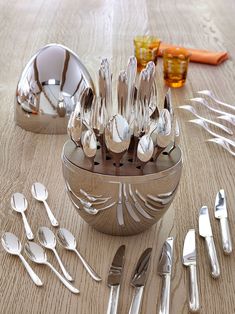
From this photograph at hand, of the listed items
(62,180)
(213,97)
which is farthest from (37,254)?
(213,97)

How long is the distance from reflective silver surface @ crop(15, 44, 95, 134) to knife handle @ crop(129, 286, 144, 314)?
1.80ft

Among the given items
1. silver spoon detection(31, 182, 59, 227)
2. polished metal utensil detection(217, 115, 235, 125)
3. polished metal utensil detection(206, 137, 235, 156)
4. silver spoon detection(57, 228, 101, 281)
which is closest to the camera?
silver spoon detection(57, 228, 101, 281)

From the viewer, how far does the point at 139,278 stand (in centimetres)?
82

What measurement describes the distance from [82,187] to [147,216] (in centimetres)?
11

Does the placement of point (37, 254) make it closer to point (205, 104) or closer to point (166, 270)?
point (166, 270)

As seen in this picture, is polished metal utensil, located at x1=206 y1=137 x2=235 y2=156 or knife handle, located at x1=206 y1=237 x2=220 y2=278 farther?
polished metal utensil, located at x1=206 y1=137 x2=235 y2=156

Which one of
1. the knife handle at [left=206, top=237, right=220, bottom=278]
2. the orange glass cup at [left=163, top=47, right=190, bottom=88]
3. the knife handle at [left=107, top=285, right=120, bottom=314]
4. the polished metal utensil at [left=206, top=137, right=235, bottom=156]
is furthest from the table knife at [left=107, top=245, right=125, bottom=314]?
the orange glass cup at [left=163, top=47, right=190, bottom=88]

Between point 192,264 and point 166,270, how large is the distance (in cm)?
4

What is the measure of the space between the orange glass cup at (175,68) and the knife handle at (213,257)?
0.72 meters

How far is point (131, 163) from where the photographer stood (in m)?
0.86

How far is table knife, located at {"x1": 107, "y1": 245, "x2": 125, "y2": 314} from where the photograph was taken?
2.53 feet

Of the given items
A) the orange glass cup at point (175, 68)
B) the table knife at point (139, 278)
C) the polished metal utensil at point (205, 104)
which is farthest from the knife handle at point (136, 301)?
the orange glass cup at point (175, 68)

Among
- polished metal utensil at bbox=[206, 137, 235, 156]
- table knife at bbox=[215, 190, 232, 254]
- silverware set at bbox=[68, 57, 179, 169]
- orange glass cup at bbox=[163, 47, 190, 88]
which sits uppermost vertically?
silverware set at bbox=[68, 57, 179, 169]

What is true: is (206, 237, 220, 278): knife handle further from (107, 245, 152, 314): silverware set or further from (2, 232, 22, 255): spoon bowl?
(2, 232, 22, 255): spoon bowl
